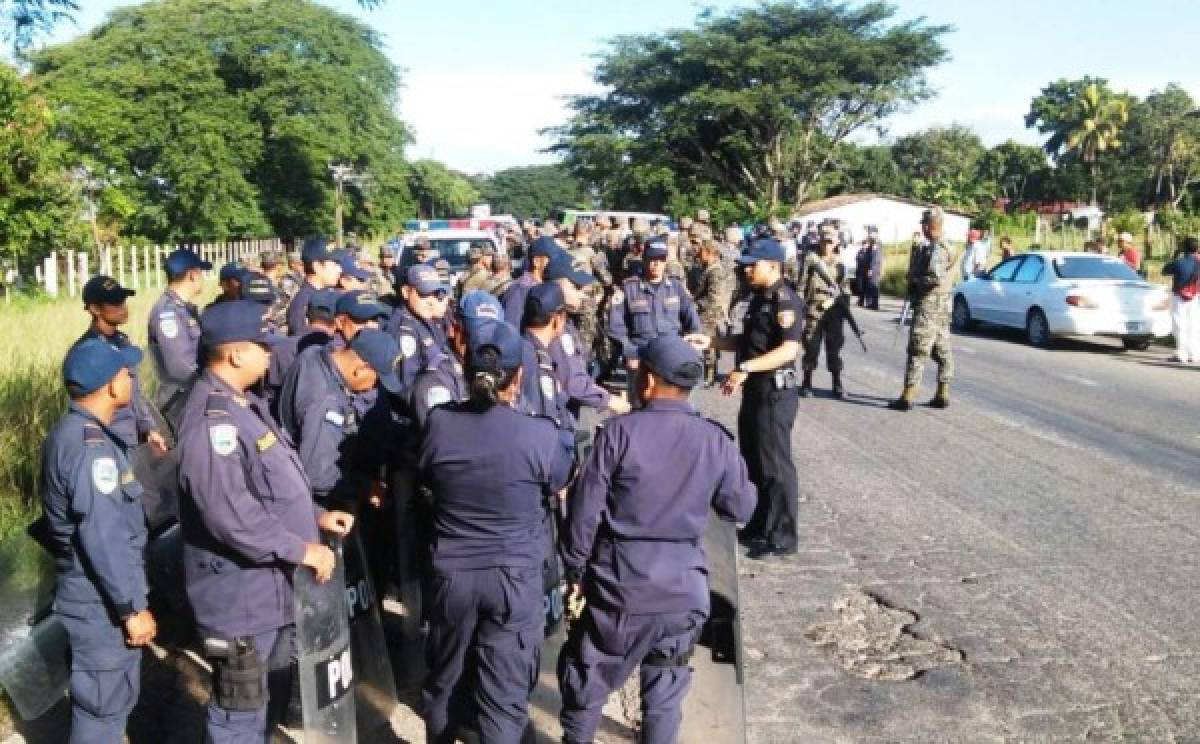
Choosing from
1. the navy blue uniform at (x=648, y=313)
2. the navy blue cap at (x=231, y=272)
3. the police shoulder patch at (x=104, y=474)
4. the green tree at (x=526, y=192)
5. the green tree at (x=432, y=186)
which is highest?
the green tree at (x=526, y=192)

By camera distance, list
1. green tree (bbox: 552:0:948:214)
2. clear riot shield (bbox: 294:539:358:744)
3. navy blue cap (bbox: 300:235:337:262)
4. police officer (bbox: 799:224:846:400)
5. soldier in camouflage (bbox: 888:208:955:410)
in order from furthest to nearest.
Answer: green tree (bbox: 552:0:948:214) → police officer (bbox: 799:224:846:400) → soldier in camouflage (bbox: 888:208:955:410) → navy blue cap (bbox: 300:235:337:262) → clear riot shield (bbox: 294:539:358:744)

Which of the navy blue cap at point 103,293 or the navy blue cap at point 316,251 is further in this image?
the navy blue cap at point 316,251

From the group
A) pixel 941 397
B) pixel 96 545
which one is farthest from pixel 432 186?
pixel 96 545

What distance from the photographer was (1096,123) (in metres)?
75.4

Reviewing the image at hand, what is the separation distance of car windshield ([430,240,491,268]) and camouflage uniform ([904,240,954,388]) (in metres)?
6.93

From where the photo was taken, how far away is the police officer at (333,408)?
446cm

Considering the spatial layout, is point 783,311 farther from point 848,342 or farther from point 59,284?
point 59,284

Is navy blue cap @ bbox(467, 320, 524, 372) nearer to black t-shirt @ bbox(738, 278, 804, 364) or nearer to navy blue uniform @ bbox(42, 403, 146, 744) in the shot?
navy blue uniform @ bbox(42, 403, 146, 744)

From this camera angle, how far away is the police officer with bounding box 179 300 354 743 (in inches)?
134

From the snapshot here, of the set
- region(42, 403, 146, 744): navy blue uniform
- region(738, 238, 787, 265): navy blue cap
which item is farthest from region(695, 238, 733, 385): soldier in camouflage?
region(42, 403, 146, 744): navy blue uniform

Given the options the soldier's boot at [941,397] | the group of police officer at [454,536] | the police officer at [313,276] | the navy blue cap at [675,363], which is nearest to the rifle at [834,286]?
the soldier's boot at [941,397]

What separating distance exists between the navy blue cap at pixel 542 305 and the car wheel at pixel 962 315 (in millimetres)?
14962

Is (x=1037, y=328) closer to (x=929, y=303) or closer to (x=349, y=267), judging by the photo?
(x=929, y=303)

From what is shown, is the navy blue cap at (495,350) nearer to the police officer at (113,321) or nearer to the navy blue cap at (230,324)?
the navy blue cap at (230,324)
